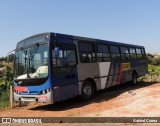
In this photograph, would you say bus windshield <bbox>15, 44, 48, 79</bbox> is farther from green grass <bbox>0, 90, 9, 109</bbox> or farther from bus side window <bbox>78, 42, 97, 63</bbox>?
bus side window <bbox>78, 42, 97, 63</bbox>

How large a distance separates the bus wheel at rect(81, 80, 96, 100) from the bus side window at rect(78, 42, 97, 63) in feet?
3.46

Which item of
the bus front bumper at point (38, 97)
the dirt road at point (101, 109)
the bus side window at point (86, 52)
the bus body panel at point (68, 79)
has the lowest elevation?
the dirt road at point (101, 109)

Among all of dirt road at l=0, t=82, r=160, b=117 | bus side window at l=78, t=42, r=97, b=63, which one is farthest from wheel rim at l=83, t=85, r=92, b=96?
bus side window at l=78, t=42, r=97, b=63

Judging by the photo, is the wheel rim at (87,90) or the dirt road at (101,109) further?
the wheel rim at (87,90)

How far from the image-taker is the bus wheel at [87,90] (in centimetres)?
1295

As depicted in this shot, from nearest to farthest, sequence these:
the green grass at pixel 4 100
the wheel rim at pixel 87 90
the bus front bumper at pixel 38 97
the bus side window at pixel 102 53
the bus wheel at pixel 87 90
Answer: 1. the bus front bumper at pixel 38 97
2. the bus wheel at pixel 87 90
3. the wheel rim at pixel 87 90
4. the green grass at pixel 4 100
5. the bus side window at pixel 102 53

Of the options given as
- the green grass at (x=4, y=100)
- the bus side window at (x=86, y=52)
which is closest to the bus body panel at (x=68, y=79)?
the bus side window at (x=86, y=52)

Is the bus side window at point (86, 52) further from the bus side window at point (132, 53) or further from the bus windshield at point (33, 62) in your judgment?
the bus side window at point (132, 53)

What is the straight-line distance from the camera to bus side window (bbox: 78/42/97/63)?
13086mm

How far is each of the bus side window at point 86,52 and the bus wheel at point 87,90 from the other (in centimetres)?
105

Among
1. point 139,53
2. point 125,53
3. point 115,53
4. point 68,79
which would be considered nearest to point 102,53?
point 115,53

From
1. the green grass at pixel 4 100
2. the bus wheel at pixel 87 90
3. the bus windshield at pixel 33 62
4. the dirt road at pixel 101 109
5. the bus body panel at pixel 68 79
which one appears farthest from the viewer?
the green grass at pixel 4 100

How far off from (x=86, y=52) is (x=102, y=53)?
1.81 metres

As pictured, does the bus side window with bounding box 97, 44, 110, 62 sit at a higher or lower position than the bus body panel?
higher
